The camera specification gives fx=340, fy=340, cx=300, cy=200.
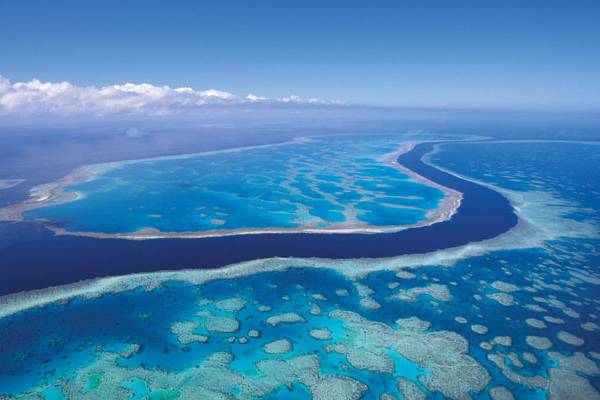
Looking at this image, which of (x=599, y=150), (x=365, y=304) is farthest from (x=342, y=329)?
(x=599, y=150)

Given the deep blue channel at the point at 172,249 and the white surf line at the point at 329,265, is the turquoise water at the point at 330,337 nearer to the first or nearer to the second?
the white surf line at the point at 329,265

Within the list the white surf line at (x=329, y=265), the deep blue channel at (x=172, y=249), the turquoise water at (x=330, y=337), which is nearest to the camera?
the turquoise water at (x=330, y=337)

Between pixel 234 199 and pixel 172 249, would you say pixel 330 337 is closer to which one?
pixel 172 249

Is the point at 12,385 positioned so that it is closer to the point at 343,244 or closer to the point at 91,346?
the point at 91,346

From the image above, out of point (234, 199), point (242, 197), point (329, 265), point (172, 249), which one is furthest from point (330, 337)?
point (242, 197)

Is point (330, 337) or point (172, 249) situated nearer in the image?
point (330, 337)

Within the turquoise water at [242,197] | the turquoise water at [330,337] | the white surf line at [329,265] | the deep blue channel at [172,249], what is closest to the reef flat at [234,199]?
the turquoise water at [242,197]
